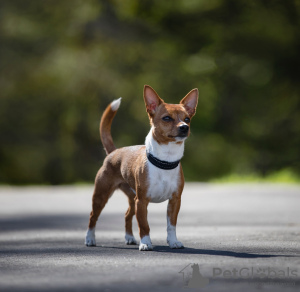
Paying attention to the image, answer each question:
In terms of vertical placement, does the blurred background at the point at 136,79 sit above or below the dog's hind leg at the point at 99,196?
above

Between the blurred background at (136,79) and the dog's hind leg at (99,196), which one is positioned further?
the blurred background at (136,79)

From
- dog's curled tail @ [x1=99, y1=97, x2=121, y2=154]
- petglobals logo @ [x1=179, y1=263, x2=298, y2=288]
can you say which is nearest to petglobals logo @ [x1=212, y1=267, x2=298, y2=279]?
petglobals logo @ [x1=179, y1=263, x2=298, y2=288]

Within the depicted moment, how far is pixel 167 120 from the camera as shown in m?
7.18

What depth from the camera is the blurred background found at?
3103cm

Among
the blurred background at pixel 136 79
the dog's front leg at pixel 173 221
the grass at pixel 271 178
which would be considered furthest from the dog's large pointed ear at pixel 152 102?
the blurred background at pixel 136 79

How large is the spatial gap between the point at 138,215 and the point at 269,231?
2757mm

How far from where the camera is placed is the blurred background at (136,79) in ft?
102

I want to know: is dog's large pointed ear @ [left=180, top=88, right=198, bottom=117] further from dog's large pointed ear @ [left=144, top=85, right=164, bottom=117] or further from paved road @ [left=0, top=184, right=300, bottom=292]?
paved road @ [left=0, top=184, right=300, bottom=292]

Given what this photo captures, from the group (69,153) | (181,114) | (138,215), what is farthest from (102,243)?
(69,153)

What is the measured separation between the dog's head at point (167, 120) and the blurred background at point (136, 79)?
23349mm

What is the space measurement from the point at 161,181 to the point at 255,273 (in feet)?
6.78

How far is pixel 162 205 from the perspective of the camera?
15.7 metres

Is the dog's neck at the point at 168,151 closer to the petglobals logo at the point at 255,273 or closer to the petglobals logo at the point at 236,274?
the petglobals logo at the point at 236,274

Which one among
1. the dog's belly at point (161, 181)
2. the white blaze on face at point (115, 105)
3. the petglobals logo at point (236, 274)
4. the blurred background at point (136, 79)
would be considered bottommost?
the petglobals logo at point (236, 274)
